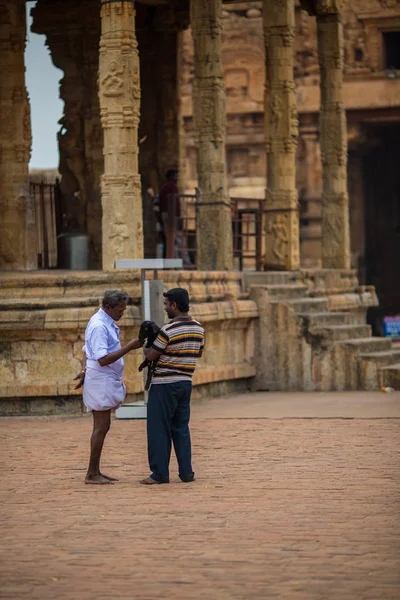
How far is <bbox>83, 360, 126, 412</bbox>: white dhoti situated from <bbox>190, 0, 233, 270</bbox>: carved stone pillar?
7.46 meters

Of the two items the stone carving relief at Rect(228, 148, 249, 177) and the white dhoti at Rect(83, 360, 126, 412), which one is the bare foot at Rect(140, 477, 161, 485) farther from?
the stone carving relief at Rect(228, 148, 249, 177)

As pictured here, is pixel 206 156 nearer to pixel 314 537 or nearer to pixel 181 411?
pixel 181 411

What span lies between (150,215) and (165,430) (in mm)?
12061

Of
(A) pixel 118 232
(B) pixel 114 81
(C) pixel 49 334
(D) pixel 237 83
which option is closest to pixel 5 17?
(B) pixel 114 81

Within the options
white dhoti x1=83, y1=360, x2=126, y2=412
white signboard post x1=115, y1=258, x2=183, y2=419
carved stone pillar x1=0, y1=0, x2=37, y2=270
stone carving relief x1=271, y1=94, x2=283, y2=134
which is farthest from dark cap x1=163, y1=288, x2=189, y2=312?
stone carving relief x1=271, y1=94, x2=283, y2=134

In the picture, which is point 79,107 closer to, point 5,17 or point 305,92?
point 5,17

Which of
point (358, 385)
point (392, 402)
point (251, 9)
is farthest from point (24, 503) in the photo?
point (251, 9)

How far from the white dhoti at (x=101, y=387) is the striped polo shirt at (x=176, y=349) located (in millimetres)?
282

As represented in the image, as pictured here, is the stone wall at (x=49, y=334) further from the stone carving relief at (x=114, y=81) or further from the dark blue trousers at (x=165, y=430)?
the dark blue trousers at (x=165, y=430)

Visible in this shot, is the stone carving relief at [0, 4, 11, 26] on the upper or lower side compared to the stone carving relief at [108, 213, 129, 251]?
upper

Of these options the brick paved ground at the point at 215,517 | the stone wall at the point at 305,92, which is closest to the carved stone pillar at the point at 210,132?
the brick paved ground at the point at 215,517

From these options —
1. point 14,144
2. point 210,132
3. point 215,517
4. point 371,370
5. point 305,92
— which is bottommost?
point 215,517

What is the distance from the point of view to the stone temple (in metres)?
14.2

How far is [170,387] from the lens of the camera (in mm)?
9586
